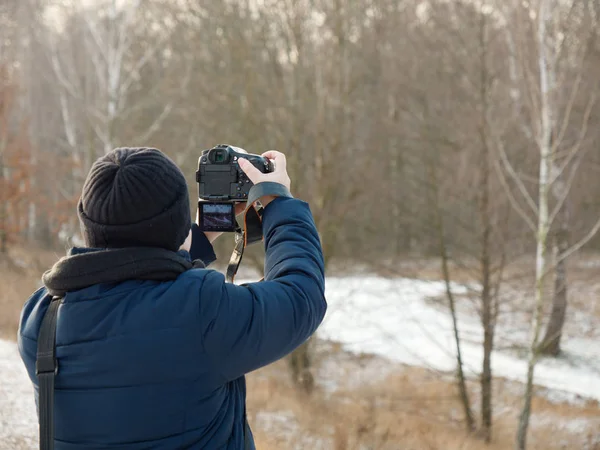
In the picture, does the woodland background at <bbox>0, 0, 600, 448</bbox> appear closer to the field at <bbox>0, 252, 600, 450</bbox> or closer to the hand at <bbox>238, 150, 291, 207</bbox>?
the field at <bbox>0, 252, 600, 450</bbox>

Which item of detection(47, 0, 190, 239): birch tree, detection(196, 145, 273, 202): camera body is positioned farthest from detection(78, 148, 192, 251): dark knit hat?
detection(47, 0, 190, 239): birch tree

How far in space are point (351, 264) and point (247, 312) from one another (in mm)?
9847

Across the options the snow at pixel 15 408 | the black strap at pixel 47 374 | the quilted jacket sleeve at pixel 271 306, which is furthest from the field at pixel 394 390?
the quilted jacket sleeve at pixel 271 306

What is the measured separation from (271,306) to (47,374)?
455 millimetres

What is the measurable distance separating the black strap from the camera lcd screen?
22.8 inches

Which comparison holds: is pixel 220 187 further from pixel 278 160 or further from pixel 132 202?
pixel 132 202

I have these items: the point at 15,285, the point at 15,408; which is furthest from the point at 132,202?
the point at 15,285

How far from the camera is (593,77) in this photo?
665cm

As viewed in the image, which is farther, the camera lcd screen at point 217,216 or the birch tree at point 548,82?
the birch tree at point 548,82

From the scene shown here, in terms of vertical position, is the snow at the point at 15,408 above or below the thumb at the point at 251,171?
below

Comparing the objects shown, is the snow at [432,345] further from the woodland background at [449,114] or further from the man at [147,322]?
the man at [147,322]

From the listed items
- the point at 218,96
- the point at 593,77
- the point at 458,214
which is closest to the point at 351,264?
the point at 458,214

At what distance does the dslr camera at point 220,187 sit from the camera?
1.64m

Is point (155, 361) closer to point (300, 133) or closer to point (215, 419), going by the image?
point (215, 419)
